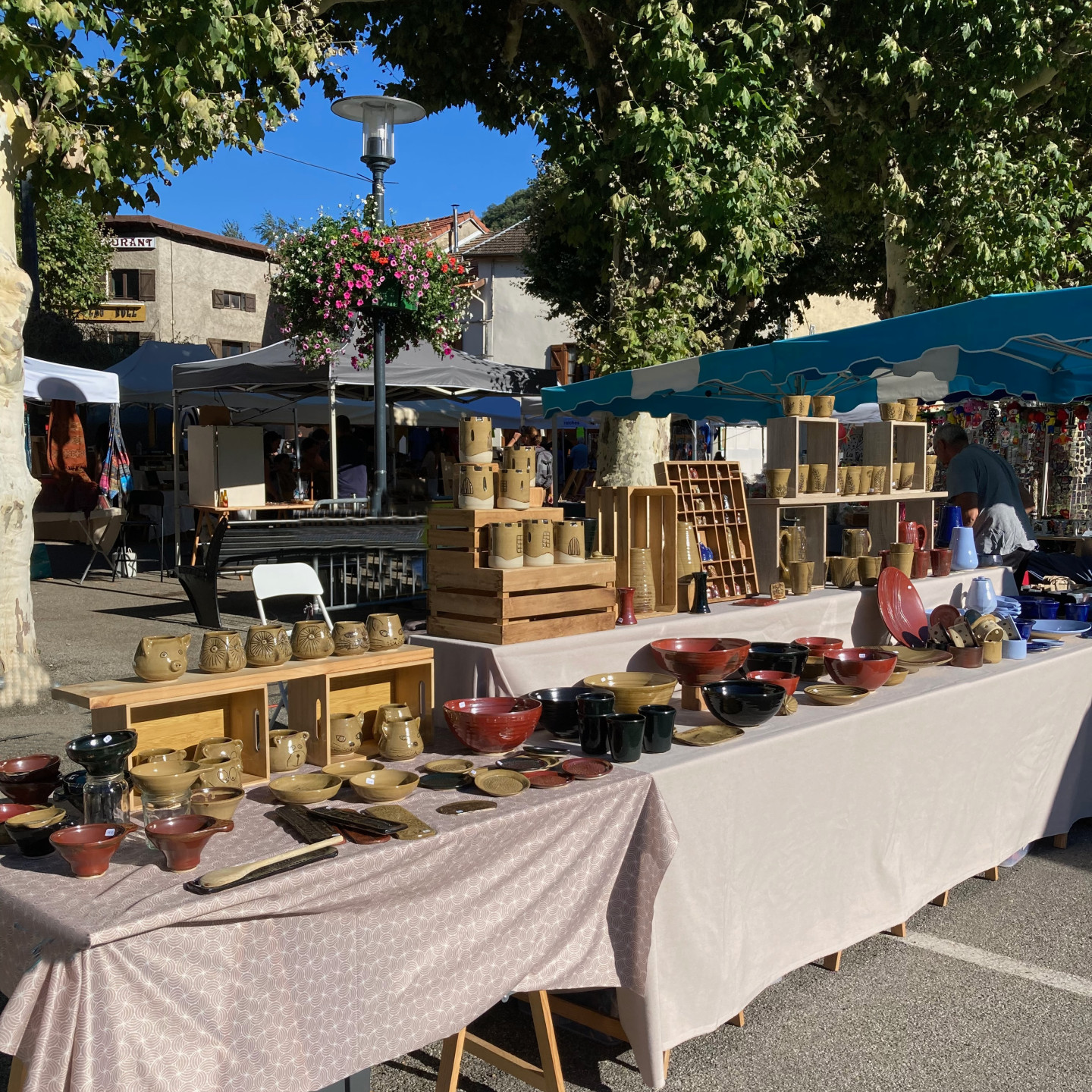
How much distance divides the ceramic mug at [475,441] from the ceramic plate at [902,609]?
75.4 inches

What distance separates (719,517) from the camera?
4.39 meters

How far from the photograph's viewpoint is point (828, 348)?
5.87 m

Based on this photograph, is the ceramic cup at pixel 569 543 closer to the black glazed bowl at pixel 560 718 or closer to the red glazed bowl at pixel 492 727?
the black glazed bowl at pixel 560 718

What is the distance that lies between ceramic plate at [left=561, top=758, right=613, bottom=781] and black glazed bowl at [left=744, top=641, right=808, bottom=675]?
0.97 m

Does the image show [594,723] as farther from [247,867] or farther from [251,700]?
[247,867]

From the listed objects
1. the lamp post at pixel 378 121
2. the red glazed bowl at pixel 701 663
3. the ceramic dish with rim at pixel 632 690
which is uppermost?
the lamp post at pixel 378 121

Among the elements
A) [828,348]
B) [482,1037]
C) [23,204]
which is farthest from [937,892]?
[23,204]

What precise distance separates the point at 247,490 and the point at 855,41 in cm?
790

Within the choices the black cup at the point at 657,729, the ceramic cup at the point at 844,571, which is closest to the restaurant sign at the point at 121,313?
the ceramic cup at the point at 844,571

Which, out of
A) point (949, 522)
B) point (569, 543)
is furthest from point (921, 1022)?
point (949, 522)

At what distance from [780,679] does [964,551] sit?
2311 millimetres

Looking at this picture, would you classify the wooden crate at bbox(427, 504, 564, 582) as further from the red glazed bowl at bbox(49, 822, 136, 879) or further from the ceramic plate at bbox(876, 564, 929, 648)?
the ceramic plate at bbox(876, 564, 929, 648)

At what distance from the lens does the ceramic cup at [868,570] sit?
15.3 ft

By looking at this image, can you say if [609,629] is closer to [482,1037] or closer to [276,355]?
[482,1037]
